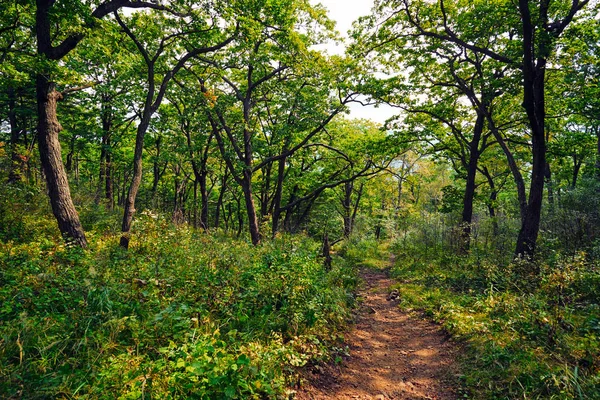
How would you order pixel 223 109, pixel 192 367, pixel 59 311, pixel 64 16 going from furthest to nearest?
1. pixel 223 109
2. pixel 64 16
3. pixel 59 311
4. pixel 192 367

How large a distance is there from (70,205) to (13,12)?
677 centimetres

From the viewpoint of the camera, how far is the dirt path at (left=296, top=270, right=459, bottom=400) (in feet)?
13.1

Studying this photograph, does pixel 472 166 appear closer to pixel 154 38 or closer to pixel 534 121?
pixel 534 121

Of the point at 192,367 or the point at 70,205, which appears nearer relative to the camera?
the point at 192,367

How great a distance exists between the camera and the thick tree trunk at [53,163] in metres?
6.98

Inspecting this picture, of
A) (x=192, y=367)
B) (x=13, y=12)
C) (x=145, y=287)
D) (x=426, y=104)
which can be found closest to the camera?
(x=192, y=367)

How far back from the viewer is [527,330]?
4762 millimetres

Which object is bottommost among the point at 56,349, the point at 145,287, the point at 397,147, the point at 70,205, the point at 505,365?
the point at 505,365

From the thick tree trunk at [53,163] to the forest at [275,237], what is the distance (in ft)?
0.14

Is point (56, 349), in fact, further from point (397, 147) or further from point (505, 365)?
point (397, 147)

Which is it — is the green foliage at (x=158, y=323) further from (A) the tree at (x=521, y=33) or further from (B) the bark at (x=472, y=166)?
(B) the bark at (x=472, y=166)

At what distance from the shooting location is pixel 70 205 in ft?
24.2

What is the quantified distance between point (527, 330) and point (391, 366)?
243 centimetres

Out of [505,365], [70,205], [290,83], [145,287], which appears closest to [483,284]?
[505,365]
